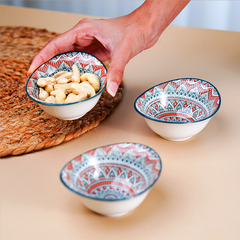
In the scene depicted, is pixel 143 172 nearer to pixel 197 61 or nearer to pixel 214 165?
pixel 214 165

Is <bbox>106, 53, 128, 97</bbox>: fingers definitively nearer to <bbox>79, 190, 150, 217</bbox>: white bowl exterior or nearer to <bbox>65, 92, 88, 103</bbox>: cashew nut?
<bbox>65, 92, 88, 103</bbox>: cashew nut

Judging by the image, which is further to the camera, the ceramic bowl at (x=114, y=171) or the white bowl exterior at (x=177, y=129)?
the white bowl exterior at (x=177, y=129)

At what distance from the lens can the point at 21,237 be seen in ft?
1.44

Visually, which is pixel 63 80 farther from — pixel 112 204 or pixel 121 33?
pixel 112 204

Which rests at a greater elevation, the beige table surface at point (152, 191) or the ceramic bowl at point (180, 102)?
the ceramic bowl at point (180, 102)

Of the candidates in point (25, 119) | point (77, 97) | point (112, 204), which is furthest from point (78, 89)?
point (112, 204)

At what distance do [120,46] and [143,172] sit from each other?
1.05ft

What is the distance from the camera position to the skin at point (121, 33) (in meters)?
0.70

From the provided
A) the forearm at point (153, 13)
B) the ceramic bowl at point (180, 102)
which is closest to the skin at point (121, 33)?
the forearm at point (153, 13)

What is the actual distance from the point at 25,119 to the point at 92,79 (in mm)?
174

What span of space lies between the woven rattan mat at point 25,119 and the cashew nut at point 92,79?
0.08m

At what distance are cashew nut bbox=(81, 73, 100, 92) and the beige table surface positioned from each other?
9cm

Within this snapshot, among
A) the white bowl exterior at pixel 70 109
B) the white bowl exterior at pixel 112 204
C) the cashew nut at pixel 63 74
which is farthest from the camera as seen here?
the cashew nut at pixel 63 74

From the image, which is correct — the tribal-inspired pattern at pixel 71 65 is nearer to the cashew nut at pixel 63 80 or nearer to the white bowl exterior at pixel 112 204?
the cashew nut at pixel 63 80
